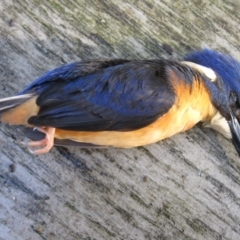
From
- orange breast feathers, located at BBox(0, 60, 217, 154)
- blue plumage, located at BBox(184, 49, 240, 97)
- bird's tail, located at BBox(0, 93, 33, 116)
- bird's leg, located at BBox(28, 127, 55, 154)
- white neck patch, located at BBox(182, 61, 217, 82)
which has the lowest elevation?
bird's leg, located at BBox(28, 127, 55, 154)

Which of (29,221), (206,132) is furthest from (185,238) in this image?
(29,221)

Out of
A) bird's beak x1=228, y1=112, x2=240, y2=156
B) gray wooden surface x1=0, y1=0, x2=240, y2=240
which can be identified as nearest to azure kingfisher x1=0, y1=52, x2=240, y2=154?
gray wooden surface x1=0, y1=0, x2=240, y2=240

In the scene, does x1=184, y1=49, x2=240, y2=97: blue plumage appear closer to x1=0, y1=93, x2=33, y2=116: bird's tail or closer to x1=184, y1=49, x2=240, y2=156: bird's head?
x1=184, y1=49, x2=240, y2=156: bird's head

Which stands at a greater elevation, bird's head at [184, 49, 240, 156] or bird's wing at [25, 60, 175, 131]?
bird's head at [184, 49, 240, 156]

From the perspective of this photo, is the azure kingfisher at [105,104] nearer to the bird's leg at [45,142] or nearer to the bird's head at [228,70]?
the bird's leg at [45,142]

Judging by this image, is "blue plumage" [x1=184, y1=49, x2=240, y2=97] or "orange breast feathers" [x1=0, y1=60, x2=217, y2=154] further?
"blue plumage" [x1=184, y1=49, x2=240, y2=97]

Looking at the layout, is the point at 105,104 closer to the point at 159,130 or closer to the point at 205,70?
the point at 159,130
